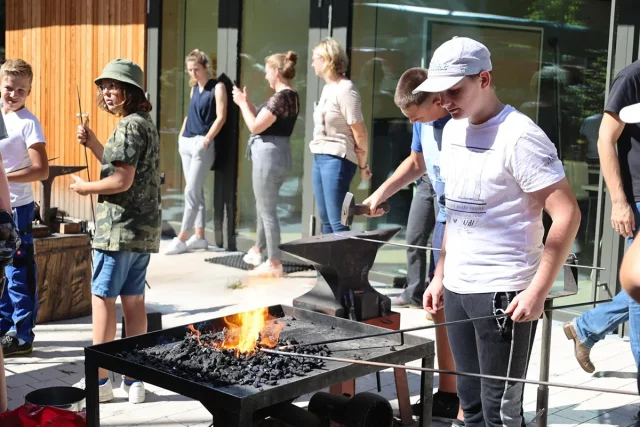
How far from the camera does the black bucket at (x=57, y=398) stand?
4.27 metres

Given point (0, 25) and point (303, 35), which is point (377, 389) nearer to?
point (303, 35)

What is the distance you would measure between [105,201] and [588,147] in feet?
13.5

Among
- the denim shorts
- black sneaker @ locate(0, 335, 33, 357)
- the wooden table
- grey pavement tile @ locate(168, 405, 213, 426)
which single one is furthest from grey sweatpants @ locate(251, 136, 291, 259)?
grey pavement tile @ locate(168, 405, 213, 426)

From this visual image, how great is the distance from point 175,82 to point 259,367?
26.4ft

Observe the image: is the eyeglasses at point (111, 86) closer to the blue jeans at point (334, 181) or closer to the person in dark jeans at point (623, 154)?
the person in dark jeans at point (623, 154)

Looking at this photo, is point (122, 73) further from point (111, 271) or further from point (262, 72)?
point (262, 72)

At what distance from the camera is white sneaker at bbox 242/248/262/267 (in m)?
9.20

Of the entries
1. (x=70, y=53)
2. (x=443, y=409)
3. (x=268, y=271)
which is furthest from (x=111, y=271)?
(x=70, y=53)

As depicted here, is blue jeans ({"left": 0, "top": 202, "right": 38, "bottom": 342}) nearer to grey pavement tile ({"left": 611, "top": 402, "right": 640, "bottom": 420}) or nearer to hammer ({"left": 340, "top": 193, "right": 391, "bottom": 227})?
hammer ({"left": 340, "top": 193, "right": 391, "bottom": 227})

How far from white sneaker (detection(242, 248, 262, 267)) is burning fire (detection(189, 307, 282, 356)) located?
16.0ft

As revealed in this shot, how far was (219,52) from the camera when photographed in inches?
403

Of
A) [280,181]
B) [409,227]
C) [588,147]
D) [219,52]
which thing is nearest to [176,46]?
[219,52]

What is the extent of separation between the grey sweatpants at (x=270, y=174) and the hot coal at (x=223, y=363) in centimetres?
487

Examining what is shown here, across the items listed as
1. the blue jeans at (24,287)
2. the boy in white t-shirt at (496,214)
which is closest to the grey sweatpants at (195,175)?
Answer: the blue jeans at (24,287)
